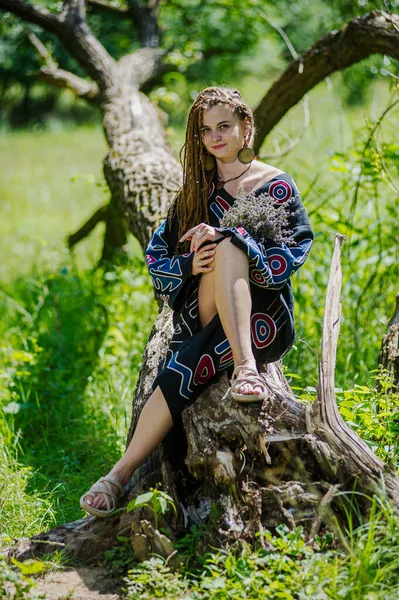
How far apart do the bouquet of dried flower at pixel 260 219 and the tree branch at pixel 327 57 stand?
160 centimetres

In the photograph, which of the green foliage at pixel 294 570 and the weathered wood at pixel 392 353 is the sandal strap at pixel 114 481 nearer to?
the green foliage at pixel 294 570

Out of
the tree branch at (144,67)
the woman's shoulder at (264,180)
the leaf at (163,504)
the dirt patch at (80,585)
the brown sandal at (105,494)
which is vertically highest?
the tree branch at (144,67)

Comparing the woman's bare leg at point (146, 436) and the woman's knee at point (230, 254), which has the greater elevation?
the woman's knee at point (230, 254)

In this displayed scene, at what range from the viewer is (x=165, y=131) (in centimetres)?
613

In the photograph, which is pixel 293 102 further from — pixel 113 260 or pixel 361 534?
pixel 361 534

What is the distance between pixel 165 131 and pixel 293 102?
3.82 ft

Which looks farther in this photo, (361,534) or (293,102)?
(293,102)

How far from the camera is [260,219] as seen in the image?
3.11 meters

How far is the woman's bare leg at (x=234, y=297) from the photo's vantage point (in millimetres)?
2941

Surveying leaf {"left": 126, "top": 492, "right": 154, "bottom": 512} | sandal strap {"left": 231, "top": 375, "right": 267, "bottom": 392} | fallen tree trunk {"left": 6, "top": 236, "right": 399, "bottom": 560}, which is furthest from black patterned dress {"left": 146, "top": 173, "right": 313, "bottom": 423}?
leaf {"left": 126, "top": 492, "right": 154, "bottom": 512}

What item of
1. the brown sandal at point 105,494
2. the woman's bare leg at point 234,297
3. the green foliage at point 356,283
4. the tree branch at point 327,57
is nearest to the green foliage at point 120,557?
the brown sandal at point 105,494

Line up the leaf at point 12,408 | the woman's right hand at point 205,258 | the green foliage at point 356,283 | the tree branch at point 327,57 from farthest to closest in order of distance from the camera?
the green foliage at point 356,283
the leaf at point 12,408
the tree branch at point 327,57
the woman's right hand at point 205,258

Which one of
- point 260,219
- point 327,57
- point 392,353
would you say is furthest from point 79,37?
point 392,353

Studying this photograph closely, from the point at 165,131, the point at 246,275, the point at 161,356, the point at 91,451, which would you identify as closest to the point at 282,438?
the point at 246,275
